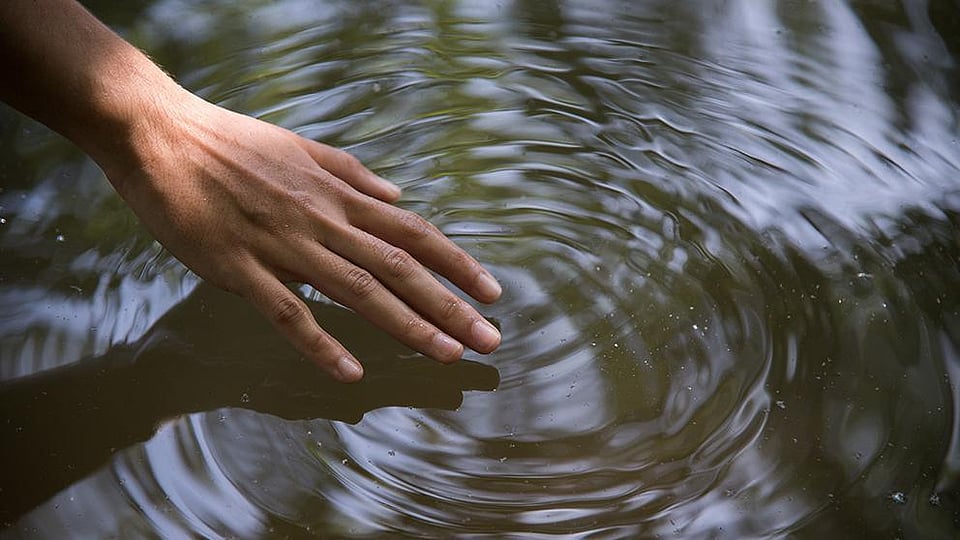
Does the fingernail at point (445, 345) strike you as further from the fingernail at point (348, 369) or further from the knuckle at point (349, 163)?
the knuckle at point (349, 163)

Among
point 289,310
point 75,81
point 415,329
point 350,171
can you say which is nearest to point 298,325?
point 289,310

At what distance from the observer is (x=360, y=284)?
1.22 meters

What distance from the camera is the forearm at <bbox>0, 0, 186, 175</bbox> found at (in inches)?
46.9

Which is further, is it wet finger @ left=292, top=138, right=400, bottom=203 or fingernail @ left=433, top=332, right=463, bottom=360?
wet finger @ left=292, top=138, right=400, bottom=203

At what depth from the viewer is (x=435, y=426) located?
1223 millimetres

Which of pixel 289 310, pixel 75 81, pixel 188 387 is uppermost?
pixel 75 81

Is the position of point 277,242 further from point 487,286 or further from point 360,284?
point 487,286

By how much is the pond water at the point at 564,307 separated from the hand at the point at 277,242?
7cm

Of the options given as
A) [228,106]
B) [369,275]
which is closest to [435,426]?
[369,275]

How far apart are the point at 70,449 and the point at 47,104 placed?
38cm

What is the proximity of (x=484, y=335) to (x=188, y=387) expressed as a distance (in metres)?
0.35

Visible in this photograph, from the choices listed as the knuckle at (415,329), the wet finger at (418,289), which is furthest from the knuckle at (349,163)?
the knuckle at (415,329)

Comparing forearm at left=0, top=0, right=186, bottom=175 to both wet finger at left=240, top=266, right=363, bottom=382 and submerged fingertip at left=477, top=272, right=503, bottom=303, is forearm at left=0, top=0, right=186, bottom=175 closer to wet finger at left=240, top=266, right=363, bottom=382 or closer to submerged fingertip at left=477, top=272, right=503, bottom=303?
wet finger at left=240, top=266, right=363, bottom=382

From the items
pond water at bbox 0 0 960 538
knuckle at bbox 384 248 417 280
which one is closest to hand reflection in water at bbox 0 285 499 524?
pond water at bbox 0 0 960 538
